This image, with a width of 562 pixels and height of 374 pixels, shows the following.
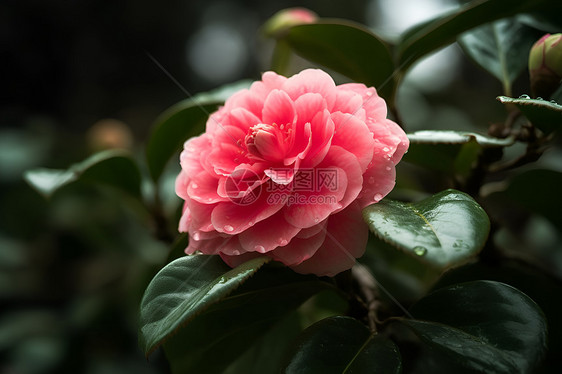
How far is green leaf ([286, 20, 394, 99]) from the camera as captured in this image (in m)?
0.76

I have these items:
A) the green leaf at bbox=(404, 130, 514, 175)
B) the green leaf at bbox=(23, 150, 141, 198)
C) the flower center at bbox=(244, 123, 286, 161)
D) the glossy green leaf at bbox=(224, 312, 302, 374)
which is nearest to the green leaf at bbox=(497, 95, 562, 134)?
the green leaf at bbox=(404, 130, 514, 175)

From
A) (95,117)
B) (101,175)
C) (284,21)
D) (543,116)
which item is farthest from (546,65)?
(95,117)

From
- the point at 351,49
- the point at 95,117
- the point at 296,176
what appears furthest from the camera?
the point at 95,117

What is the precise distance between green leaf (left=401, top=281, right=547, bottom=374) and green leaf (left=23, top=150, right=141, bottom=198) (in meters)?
0.57

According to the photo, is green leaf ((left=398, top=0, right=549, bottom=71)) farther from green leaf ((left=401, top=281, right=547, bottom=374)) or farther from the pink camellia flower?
green leaf ((left=401, top=281, right=547, bottom=374))

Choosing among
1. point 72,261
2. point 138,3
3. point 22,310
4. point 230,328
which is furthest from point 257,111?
point 138,3

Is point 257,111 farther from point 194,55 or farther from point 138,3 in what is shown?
point 194,55

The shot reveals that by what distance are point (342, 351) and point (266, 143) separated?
0.79ft

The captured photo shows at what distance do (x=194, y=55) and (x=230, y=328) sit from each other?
141 inches

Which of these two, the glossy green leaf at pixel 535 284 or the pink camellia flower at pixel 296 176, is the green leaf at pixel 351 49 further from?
the glossy green leaf at pixel 535 284

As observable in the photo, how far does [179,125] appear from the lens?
876mm

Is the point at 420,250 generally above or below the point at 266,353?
above

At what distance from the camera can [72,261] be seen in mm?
1749

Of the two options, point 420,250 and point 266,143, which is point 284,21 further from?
point 420,250
